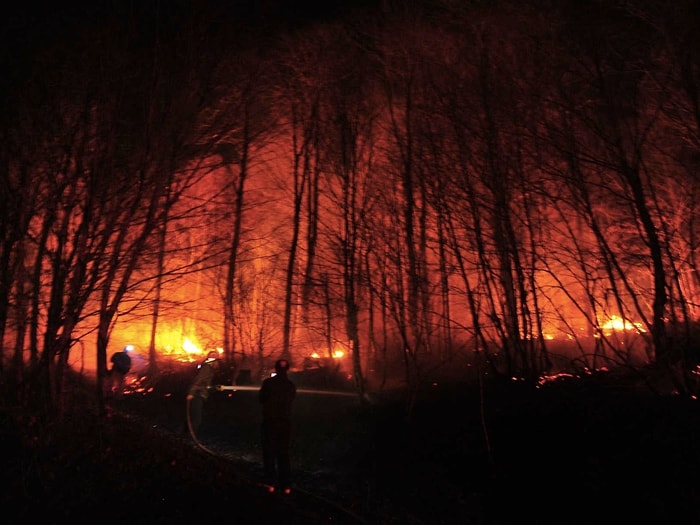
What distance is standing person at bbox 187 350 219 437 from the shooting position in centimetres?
1250

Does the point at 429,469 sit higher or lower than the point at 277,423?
lower

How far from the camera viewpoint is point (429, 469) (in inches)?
333

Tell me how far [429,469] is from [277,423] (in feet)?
9.02

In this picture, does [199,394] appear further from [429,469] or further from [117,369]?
[429,469]

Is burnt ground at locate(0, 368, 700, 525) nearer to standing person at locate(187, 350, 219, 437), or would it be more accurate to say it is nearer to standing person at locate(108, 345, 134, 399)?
standing person at locate(187, 350, 219, 437)

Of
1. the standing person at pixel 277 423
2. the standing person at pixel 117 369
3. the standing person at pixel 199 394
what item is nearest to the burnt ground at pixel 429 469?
the standing person at pixel 277 423

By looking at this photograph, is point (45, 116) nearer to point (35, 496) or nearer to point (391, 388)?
point (35, 496)

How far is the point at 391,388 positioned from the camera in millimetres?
13023

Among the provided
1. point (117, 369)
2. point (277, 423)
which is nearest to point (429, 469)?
point (277, 423)

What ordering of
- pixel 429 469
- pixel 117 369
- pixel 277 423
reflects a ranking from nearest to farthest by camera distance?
pixel 277 423, pixel 429 469, pixel 117 369

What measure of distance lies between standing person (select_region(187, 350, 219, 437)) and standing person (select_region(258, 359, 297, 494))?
4400 mm

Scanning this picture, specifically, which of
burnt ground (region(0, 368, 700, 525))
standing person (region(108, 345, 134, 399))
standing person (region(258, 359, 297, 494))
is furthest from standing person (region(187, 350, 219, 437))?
standing person (region(258, 359, 297, 494))

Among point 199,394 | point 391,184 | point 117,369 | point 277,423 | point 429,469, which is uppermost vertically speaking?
point 391,184

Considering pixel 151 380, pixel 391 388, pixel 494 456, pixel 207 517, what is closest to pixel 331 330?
pixel 391 388
